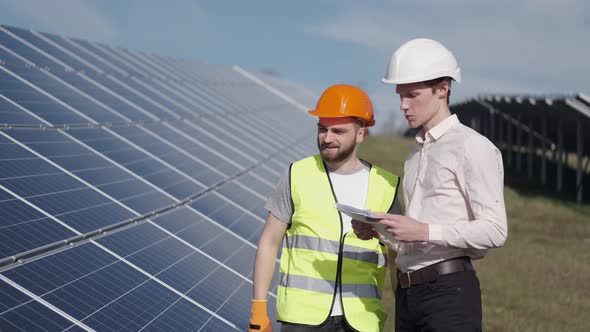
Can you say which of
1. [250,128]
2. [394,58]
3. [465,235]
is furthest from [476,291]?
[250,128]

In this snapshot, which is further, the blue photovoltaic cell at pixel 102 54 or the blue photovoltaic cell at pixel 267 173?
the blue photovoltaic cell at pixel 102 54

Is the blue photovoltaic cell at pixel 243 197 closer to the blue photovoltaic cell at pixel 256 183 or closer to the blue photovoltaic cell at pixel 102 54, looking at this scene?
the blue photovoltaic cell at pixel 256 183

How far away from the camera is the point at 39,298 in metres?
4.50

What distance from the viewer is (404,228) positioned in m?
4.06

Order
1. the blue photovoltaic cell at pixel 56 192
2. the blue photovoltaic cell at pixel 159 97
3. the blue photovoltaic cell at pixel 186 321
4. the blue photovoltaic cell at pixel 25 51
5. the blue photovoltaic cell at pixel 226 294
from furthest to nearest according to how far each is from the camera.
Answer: the blue photovoltaic cell at pixel 159 97 → the blue photovoltaic cell at pixel 25 51 → the blue photovoltaic cell at pixel 226 294 → the blue photovoltaic cell at pixel 56 192 → the blue photovoltaic cell at pixel 186 321

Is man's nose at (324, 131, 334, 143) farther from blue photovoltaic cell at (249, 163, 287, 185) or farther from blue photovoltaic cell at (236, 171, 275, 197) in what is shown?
blue photovoltaic cell at (249, 163, 287, 185)

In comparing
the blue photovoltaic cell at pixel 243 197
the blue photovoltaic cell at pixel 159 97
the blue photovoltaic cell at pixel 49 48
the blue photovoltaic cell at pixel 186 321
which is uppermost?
the blue photovoltaic cell at pixel 49 48

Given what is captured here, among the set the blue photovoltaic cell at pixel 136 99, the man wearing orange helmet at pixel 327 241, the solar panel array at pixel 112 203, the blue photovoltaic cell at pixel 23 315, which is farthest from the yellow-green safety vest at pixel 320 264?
the blue photovoltaic cell at pixel 136 99

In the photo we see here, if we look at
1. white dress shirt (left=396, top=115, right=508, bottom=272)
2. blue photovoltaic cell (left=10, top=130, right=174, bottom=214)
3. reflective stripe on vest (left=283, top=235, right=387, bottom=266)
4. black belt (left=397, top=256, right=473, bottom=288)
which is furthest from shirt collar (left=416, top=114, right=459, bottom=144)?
blue photovoltaic cell (left=10, top=130, right=174, bottom=214)

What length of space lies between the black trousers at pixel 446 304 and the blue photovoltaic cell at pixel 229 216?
4282mm

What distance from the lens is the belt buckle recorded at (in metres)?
4.31

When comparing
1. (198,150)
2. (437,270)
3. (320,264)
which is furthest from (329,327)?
(198,150)

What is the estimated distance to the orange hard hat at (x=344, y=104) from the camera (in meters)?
4.80

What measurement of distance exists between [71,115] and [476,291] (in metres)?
5.94
